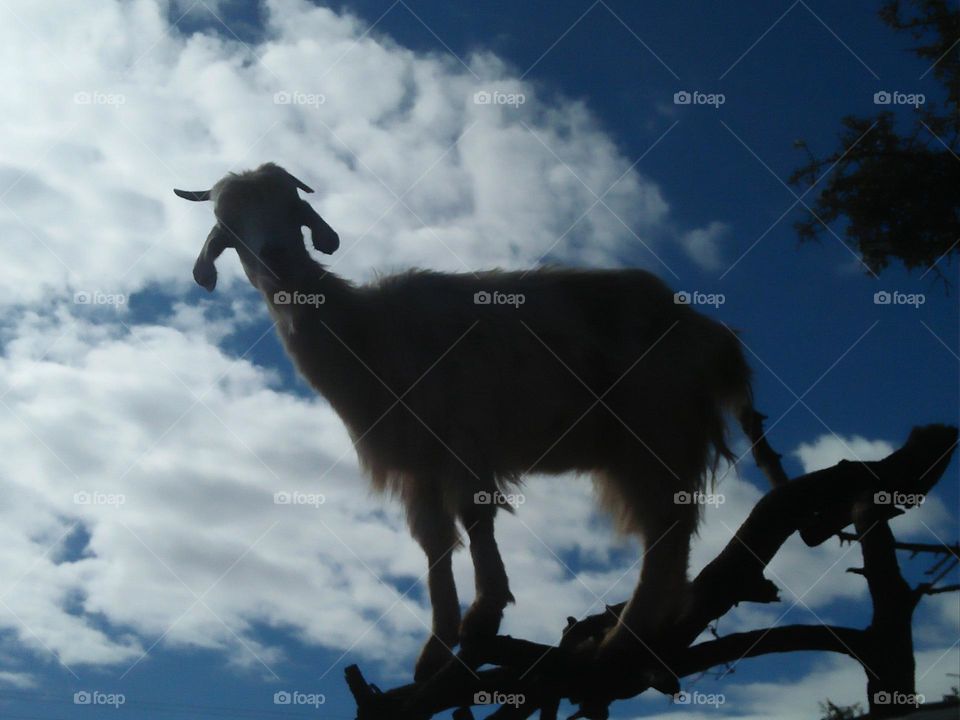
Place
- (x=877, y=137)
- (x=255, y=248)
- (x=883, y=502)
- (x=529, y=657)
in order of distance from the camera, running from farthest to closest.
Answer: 1. (x=877, y=137)
2. (x=255, y=248)
3. (x=883, y=502)
4. (x=529, y=657)

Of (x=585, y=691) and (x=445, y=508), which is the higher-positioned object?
(x=445, y=508)

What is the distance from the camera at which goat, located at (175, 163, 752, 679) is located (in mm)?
5395

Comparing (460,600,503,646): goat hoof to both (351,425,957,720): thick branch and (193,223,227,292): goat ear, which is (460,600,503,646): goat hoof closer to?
(351,425,957,720): thick branch

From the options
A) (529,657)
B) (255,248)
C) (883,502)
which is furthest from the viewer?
(255,248)

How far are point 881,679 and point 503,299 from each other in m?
2.87

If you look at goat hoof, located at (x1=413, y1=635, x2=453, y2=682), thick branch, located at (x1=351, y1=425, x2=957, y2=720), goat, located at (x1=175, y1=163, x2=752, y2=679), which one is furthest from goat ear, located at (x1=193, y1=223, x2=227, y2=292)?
A: thick branch, located at (x1=351, y1=425, x2=957, y2=720)

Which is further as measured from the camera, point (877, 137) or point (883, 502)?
point (877, 137)

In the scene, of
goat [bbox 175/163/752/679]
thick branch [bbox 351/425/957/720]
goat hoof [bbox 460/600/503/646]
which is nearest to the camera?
thick branch [bbox 351/425/957/720]

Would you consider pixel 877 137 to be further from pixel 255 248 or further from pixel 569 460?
pixel 255 248

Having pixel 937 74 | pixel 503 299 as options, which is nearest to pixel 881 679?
pixel 503 299

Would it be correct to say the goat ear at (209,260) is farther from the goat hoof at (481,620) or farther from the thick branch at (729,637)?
the thick branch at (729,637)

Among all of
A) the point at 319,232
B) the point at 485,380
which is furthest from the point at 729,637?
the point at 319,232

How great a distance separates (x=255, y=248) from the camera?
17.8 ft

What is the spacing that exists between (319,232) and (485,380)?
1.29m
